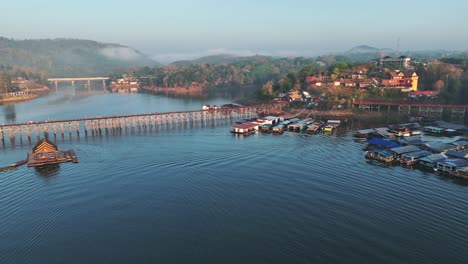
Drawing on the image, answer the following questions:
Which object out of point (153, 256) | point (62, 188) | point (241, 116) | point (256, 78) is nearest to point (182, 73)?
point (256, 78)

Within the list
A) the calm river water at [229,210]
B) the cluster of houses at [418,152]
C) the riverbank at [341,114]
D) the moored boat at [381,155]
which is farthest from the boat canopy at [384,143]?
the riverbank at [341,114]

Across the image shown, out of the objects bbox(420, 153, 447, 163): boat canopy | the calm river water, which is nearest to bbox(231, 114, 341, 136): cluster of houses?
the calm river water

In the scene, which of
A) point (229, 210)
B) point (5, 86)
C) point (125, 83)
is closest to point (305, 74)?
point (229, 210)

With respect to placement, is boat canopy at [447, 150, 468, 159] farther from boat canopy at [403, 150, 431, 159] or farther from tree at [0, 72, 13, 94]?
tree at [0, 72, 13, 94]

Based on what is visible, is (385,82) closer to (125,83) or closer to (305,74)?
(305,74)

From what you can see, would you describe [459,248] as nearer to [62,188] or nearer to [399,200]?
[399,200]

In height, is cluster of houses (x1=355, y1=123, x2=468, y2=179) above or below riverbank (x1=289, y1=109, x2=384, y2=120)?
below
